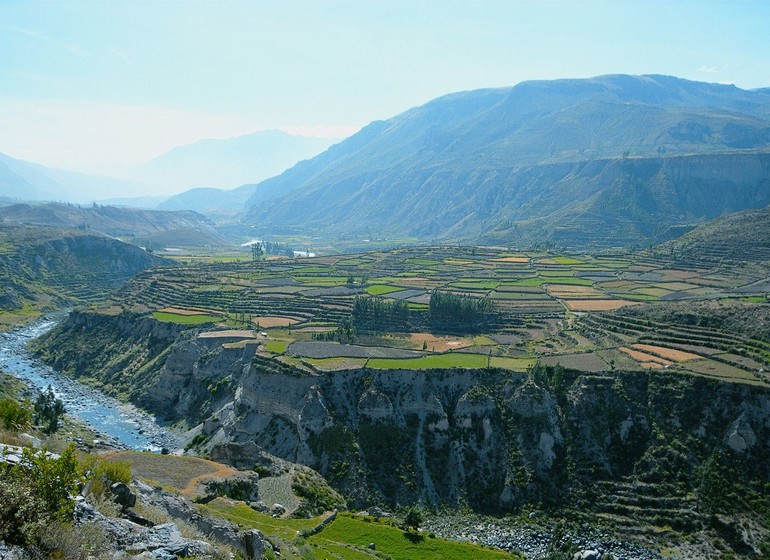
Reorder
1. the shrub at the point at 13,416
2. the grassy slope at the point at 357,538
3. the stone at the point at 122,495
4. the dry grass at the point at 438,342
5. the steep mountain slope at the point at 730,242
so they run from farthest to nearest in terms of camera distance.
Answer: the steep mountain slope at the point at 730,242
the dry grass at the point at 438,342
the grassy slope at the point at 357,538
the shrub at the point at 13,416
the stone at the point at 122,495

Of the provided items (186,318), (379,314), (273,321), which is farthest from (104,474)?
(186,318)

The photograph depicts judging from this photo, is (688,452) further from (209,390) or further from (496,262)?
(496,262)

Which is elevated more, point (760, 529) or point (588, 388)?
point (588, 388)

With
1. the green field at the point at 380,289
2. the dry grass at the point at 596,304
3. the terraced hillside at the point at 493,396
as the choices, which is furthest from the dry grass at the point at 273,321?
the dry grass at the point at 596,304

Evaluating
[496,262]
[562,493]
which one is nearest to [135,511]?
[562,493]

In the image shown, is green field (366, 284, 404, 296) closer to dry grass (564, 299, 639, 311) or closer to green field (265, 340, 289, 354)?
green field (265, 340, 289, 354)

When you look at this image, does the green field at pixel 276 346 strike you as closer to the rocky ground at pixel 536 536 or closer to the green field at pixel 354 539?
the rocky ground at pixel 536 536
